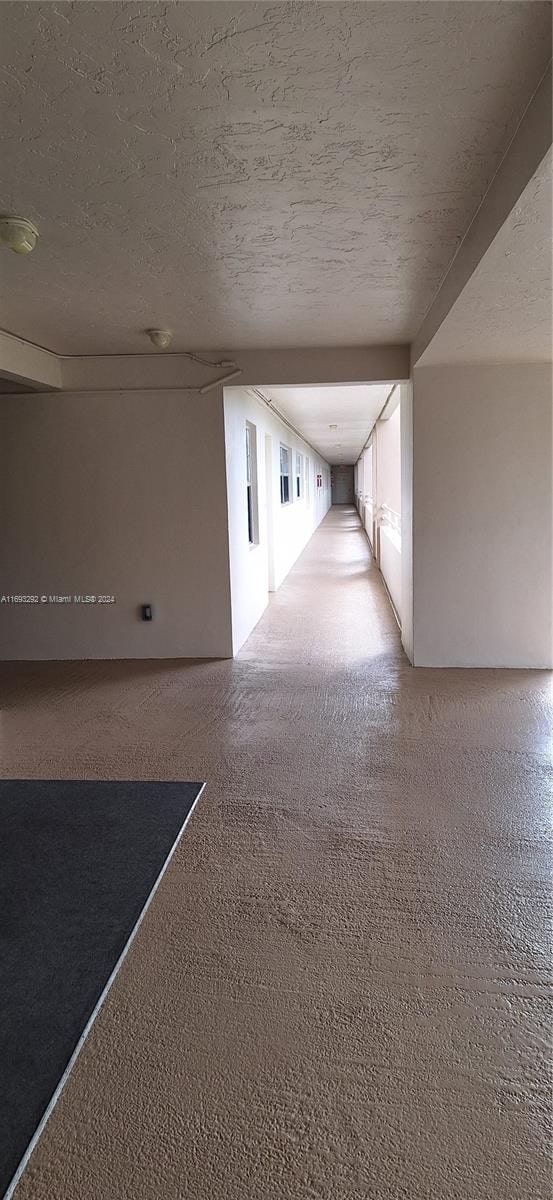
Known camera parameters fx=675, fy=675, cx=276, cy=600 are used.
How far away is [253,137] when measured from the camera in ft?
6.72

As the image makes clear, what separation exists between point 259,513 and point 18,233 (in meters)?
4.86

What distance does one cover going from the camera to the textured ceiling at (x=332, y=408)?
6.81 metres

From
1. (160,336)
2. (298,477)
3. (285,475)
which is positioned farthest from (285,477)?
(160,336)

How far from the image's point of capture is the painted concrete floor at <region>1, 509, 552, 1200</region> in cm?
140

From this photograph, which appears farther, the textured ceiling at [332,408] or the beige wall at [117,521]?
the textured ceiling at [332,408]

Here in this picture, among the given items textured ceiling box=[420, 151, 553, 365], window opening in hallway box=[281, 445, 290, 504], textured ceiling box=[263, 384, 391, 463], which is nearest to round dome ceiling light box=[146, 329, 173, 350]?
textured ceiling box=[420, 151, 553, 365]

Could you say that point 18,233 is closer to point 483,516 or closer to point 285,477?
point 483,516

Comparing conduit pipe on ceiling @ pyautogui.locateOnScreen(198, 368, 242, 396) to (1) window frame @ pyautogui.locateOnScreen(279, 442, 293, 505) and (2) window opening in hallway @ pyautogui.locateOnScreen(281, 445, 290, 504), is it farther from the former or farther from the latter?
(2) window opening in hallway @ pyautogui.locateOnScreen(281, 445, 290, 504)

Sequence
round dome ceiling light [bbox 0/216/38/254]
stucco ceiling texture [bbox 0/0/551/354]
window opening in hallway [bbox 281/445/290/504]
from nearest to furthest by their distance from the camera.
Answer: stucco ceiling texture [bbox 0/0/551/354], round dome ceiling light [bbox 0/216/38/254], window opening in hallway [bbox 281/445/290/504]

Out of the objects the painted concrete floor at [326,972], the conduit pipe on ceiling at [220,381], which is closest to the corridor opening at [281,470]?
the conduit pipe on ceiling at [220,381]

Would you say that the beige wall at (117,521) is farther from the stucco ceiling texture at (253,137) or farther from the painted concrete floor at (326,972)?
the stucco ceiling texture at (253,137)

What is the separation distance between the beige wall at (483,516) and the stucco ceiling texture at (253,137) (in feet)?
4.78

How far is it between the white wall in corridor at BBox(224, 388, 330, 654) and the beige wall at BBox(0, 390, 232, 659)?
0.22 m

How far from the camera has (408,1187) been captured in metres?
1.33
